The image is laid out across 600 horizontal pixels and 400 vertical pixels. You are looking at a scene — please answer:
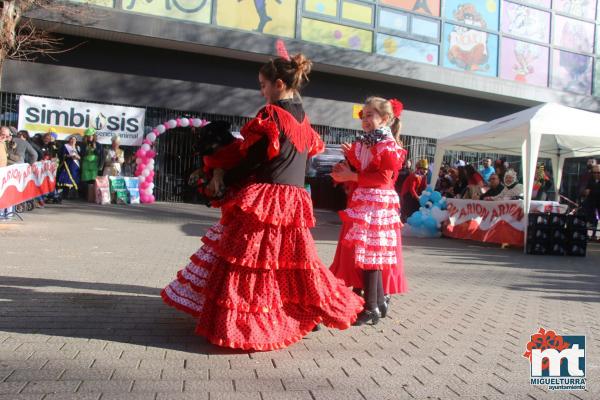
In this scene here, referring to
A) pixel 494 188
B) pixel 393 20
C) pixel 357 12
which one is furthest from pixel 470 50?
pixel 494 188

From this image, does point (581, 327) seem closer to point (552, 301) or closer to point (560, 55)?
point (552, 301)

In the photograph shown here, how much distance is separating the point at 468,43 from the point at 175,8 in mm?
10389

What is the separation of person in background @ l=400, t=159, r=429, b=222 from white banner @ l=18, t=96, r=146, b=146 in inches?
330

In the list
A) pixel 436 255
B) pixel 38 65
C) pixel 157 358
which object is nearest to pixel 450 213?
pixel 436 255

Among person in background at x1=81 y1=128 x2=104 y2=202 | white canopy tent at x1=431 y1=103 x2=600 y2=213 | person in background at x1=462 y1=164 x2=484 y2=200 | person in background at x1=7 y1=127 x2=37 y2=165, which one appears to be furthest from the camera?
person in background at x1=81 y1=128 x2=104 y2=202

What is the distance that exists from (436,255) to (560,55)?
1621cm

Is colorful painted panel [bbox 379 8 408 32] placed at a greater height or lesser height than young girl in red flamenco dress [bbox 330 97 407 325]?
greater

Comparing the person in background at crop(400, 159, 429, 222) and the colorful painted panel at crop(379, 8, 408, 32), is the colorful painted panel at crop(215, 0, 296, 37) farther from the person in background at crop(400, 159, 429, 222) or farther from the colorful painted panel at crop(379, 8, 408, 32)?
the person in background at crop(400, 159, 429, 222)

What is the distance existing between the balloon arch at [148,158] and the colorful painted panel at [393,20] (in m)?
6.98

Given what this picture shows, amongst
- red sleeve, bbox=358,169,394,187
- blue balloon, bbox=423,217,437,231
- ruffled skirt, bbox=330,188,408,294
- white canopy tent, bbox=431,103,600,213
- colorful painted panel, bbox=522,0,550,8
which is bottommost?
blue balloon, bbox=423,217,437,231

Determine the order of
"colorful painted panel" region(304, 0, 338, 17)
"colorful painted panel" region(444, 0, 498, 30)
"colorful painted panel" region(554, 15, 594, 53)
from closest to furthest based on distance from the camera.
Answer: "colorful painted panel" region(304, 0, 338, 17)
"colorful painted panel" region(444, 0, 498, 30)
"colorful painted panel" region(554, 15, 594, 53)

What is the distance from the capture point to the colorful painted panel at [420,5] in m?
19.1

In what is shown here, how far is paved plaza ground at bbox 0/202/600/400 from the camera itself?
3096 millimetres

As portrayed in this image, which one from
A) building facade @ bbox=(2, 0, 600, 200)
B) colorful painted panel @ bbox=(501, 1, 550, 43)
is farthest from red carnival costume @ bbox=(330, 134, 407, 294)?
colorful painted panel @ bbox=(501, 1, 550, 43)
